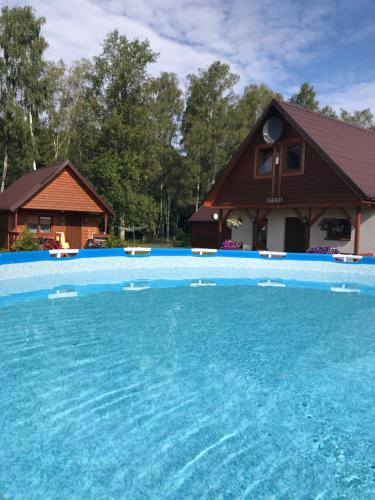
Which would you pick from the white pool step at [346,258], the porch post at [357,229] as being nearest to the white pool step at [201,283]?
the white pool step at [346,258]

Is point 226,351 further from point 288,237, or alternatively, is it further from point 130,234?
point 130,234

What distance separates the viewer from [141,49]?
2691 cm

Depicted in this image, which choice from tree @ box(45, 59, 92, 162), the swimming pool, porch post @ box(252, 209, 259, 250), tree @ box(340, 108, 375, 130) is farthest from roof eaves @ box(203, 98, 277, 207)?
tree @ box(340, 108, 375, 130)

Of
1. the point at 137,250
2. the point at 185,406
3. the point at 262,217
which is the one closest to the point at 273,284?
the point at 137,250

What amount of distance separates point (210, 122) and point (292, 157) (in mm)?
15969

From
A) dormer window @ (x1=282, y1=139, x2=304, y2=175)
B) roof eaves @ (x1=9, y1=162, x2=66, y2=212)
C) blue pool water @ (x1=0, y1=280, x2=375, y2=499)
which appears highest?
dormer window @ (x1=282, y1=139, x2=304, y2=175)

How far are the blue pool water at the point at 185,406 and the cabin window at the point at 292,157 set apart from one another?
1208 cm

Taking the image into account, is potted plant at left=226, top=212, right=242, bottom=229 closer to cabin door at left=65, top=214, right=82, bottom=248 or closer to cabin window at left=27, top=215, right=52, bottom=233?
cabin door at left=65, top=214, right=82, bottom=248

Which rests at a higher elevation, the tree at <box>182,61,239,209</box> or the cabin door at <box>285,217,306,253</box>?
the tree at <box>182,61,239,209</box>

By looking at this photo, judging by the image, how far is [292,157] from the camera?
19.1m

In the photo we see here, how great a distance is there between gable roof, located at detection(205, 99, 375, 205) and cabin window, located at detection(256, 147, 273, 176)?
2.71 feet

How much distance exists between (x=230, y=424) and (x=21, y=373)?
8.33 ft

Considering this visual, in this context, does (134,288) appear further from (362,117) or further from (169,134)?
(362,117)

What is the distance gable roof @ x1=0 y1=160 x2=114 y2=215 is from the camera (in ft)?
66.3
